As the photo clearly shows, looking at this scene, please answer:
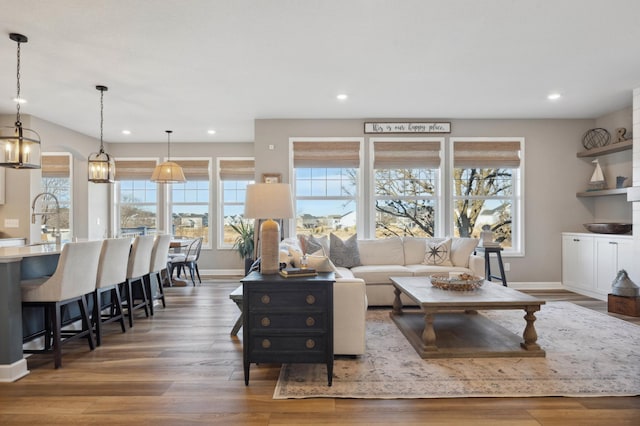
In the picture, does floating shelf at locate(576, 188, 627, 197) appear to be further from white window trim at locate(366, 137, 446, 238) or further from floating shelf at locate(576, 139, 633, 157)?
white window trim at locate(366, 137, 446, 238)

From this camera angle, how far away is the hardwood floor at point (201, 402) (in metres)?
2.16

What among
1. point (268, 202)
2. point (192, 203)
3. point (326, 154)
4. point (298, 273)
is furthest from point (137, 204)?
point (298, 273)

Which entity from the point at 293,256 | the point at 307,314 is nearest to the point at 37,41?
the point at 293,256

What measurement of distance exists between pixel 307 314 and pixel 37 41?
3345mm

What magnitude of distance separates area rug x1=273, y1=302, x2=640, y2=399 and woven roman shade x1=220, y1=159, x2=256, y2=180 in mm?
5063

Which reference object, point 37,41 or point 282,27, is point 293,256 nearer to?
point 282,27

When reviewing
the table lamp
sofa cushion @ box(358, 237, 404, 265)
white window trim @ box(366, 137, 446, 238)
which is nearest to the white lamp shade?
the table lamp

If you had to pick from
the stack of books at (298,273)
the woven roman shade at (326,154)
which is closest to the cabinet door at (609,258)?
the woven roman shade at (326,154)

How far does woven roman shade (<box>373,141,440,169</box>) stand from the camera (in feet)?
19.8

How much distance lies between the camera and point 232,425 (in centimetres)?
210

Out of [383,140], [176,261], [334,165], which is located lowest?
[176,261]

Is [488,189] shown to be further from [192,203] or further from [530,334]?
[192,203]

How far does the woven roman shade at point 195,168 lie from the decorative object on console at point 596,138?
688cm

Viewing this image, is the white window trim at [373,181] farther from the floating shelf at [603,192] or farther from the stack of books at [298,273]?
the stack of books at [298,273]
